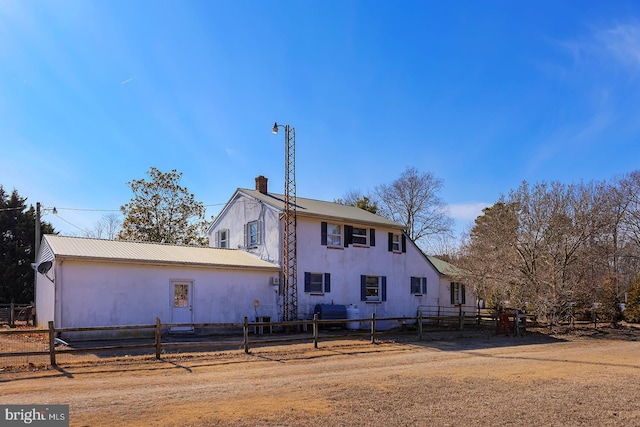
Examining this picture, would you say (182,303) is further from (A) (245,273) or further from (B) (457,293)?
(B) (457,293)

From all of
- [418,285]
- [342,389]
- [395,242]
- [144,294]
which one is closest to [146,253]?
[144,294]

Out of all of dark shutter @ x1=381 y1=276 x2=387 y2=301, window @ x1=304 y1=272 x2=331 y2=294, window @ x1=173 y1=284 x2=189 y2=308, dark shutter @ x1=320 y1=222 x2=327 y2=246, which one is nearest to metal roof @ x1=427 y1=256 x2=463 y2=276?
dark shutter @ x1=381 y1=276 x2=387 y2=301

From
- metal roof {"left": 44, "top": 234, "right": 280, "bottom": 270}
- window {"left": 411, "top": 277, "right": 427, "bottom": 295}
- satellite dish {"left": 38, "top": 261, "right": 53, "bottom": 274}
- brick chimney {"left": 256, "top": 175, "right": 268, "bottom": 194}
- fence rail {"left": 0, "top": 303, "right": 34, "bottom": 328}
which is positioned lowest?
fence rail {"left": 0, "top": 303, "right": 34, "bottom": 328}

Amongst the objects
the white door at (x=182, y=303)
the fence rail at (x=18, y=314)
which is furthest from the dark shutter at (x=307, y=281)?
the fence rail at (x=18, y=314)

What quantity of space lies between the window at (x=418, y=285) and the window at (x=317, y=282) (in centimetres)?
610

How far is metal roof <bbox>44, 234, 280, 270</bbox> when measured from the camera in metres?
17.7

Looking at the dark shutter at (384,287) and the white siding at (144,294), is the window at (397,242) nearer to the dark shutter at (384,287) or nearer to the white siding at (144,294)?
the dark shutter at (384,287)

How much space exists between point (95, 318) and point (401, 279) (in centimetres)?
1544

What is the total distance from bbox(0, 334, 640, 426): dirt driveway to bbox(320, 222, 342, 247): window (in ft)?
29.5

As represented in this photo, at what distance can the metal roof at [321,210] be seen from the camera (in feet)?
77.0

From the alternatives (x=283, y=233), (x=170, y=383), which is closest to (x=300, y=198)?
(x=283, y=233)

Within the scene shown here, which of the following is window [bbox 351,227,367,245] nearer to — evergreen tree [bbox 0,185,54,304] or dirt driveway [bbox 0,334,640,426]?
dirt driveway [bbox 0,334,640,426]

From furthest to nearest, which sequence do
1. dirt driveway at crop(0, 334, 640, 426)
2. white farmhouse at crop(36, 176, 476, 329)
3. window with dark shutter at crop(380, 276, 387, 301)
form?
window with dark shutter at crop(380, 276, 387, 301), white farmhouse at crop(36, 176, 476, 329), dirt driveway at crop(0, 334, 640, 426)

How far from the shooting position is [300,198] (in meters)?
28.0
